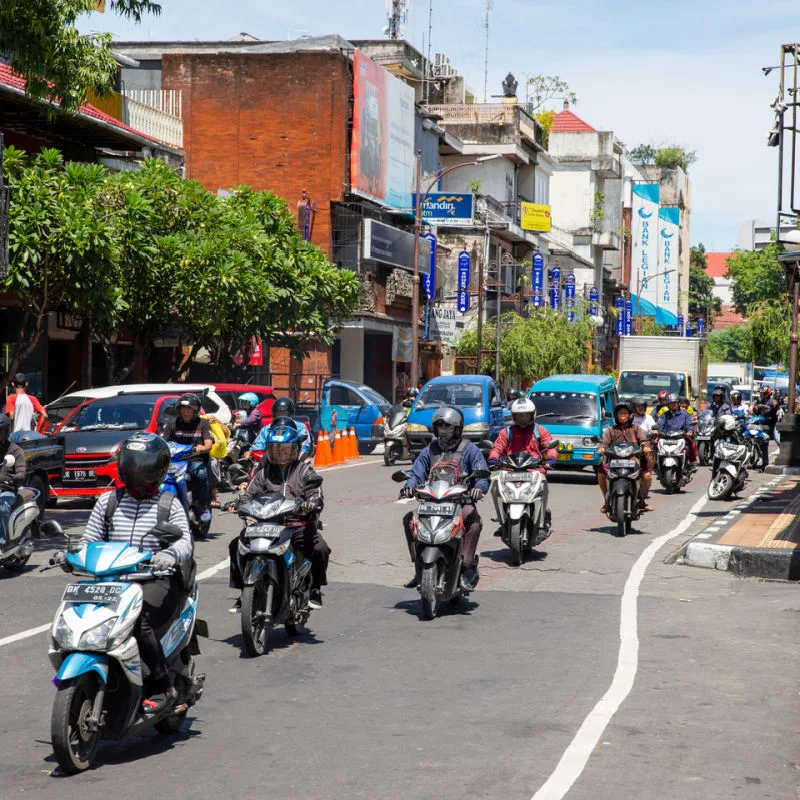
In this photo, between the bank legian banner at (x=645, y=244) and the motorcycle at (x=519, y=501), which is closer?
the motorcycle at (x=519, y=501)

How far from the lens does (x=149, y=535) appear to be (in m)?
6.30

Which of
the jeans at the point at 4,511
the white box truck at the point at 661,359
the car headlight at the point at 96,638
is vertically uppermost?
the white box truck at the point at 661,359

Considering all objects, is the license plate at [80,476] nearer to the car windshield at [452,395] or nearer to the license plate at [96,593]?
the car windshield at [452,395]

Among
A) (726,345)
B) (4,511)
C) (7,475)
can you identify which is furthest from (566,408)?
(726,345)

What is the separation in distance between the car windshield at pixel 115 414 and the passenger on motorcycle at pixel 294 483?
9.84 m

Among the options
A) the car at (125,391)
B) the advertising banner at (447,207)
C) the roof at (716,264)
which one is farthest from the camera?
the roof at (716,264)

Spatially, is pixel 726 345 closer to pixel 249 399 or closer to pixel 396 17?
pixel 396 17

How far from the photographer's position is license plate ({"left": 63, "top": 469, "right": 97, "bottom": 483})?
1773 centimetres

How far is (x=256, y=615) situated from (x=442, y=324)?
46838 mm

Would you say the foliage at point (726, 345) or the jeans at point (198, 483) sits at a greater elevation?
the foliage at point (726, 345)

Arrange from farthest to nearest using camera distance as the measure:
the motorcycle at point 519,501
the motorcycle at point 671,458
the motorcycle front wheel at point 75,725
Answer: the motorcycle at point 671,458 < the motorcycle at point 519,501 < the motorcycle front wheel at point 75,725

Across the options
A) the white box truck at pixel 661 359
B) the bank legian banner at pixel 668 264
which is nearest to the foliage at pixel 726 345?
the bank legian banner at pixel 668 264

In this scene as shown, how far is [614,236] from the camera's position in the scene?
92188 millimetres

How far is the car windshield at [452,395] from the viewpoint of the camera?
28.7 meters
